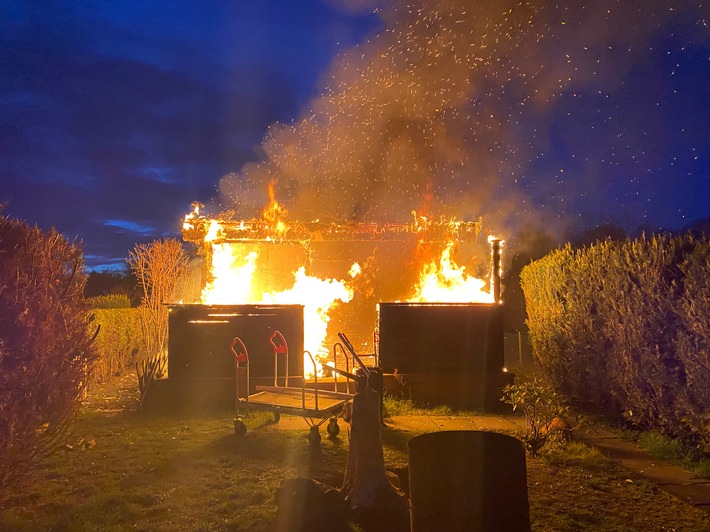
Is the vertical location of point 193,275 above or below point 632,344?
above

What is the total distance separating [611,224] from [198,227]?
26.5 metres

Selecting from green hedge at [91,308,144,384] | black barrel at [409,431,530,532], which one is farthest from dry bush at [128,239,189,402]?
black barrel at [409,431,530,532]

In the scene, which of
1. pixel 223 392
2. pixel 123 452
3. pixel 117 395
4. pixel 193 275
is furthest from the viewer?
pixel 193 275

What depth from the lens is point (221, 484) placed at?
548cm

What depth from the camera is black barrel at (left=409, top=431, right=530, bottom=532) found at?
2.69m

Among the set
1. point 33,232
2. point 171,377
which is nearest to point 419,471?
point 33,232

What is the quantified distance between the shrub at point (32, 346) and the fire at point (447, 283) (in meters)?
8.23

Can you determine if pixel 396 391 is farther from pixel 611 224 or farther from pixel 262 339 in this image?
pixel 611 224

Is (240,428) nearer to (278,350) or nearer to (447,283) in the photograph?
(278,350)

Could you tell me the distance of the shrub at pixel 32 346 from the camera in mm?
4375

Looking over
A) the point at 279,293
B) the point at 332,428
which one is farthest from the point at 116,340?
the point at 332,428

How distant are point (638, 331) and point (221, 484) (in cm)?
554

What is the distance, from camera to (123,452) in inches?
262

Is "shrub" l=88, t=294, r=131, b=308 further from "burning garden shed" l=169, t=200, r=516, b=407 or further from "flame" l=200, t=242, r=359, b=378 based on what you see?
"flame" l=200, t=242, r=359, b=378
